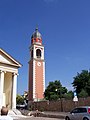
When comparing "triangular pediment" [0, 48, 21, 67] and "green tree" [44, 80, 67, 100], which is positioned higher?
"triangular pediment" [0, 48, 21, 67]

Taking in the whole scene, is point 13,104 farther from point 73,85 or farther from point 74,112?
point 73,85

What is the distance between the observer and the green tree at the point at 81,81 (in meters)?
76.6

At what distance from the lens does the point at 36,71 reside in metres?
86.2

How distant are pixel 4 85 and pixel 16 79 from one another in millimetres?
2881

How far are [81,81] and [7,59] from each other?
4271 centimetres

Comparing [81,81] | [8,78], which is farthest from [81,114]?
[81,81]

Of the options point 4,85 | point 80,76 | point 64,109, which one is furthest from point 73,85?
point 4,85

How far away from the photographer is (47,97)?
8469 centimetres

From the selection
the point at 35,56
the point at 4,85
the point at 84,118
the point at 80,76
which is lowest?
the point at 84,118

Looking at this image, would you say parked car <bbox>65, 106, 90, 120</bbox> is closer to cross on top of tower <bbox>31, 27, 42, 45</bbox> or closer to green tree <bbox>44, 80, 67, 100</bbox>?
green tree <bbox>44, 80, 67, 100</bbox>

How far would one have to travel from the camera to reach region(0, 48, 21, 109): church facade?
3850 cm

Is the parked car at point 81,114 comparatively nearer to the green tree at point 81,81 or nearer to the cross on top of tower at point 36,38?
the green tree at point 81,81

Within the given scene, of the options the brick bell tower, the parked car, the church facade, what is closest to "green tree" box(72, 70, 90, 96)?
the brick bell tower

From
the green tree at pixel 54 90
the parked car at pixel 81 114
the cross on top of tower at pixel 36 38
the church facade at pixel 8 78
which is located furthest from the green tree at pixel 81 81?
the parked car at pixel 81 114
